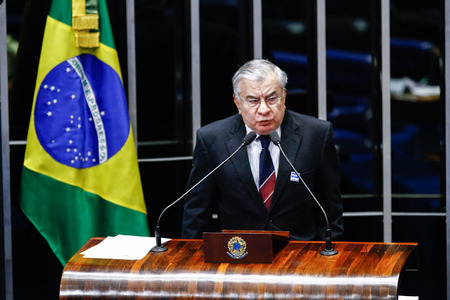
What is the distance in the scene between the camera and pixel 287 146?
129 inches

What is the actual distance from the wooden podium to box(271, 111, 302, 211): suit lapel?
0.45 metres

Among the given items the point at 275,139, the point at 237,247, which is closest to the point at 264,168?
the point at 275,139

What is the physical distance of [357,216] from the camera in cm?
489

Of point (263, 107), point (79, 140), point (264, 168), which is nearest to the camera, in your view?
point (263, 107)

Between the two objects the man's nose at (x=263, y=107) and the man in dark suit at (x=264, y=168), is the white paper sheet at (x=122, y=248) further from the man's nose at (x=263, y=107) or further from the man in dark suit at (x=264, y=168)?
the man's nose at (x=263, y=107)

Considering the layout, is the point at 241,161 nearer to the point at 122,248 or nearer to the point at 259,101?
the point at 259,101

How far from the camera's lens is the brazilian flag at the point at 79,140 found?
4.29m

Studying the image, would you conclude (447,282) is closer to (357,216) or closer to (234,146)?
(357,216)

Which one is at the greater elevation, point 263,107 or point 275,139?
point 263,107

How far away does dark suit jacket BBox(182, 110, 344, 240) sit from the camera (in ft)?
10.6

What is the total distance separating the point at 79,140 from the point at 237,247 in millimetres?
1897

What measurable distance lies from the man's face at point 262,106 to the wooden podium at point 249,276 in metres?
0.58

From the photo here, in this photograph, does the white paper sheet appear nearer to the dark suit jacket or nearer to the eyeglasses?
the dark suit jacket

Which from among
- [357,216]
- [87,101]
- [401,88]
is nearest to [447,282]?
[357,216]
